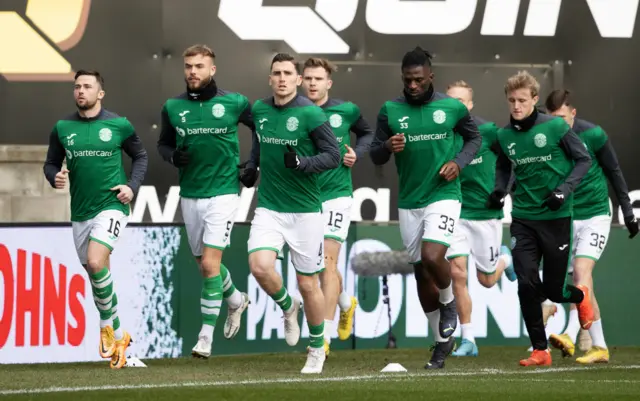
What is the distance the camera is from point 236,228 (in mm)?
14234

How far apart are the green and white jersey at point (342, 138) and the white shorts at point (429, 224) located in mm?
1403

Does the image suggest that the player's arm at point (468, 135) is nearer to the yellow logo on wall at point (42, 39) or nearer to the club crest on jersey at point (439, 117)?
the club crest on jersey at point (439, 117)

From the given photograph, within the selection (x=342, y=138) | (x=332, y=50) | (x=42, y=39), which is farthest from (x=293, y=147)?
(x=42, y=39)

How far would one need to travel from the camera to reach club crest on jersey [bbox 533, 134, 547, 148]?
1185 cm

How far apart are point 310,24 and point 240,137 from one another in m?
1.30

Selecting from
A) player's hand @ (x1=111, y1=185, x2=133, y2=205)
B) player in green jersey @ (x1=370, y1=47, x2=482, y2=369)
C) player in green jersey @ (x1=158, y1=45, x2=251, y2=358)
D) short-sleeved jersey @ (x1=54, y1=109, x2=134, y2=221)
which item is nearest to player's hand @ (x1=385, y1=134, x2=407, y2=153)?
player in green jersey @ (x1=370, y1=47, x2=482, y2=369)

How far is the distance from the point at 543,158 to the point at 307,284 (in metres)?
2.19

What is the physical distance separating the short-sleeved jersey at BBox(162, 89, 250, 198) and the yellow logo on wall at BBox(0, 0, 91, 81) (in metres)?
2.80

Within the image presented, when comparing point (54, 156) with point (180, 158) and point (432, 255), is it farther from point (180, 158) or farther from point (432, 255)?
point (432, 255)

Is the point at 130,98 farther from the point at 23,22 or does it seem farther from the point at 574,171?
the point at 574,171

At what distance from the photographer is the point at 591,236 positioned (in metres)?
13.0

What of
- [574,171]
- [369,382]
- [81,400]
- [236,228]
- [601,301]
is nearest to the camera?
[81,400]

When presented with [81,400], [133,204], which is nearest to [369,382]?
[81,400]

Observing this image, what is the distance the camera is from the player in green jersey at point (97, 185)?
1205 cm
